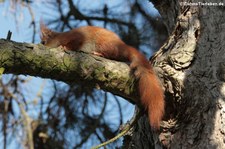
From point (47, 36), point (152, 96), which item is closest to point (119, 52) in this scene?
point (152, 96)

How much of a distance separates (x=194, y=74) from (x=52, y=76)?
0.54 meters

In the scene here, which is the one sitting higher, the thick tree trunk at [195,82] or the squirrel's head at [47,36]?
the squirrel's head at [47,36]

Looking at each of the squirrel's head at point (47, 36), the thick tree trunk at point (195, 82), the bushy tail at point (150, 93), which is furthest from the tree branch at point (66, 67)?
the squirrel's head at point (47, 36)

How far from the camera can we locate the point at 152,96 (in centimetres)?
185

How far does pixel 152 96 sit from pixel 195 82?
17cm

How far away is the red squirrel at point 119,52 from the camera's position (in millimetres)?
1839

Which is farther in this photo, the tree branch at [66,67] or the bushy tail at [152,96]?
the bushy tail at [152,96]

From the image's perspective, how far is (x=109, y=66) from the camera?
6.00ft

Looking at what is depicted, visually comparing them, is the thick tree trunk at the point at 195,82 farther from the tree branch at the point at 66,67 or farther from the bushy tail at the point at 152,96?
the tree branch at the point at 66,67

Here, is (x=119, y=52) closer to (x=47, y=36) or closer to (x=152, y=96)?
(x=152, y=96)

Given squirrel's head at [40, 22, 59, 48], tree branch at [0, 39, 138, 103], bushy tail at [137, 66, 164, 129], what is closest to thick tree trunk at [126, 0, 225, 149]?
bushy tail at [137, 66, 164, 129]

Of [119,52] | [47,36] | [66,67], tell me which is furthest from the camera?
[47,36]

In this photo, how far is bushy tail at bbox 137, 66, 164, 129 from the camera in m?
1.80


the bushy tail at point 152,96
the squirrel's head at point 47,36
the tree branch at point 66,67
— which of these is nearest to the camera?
the tree branch at point 66,67
